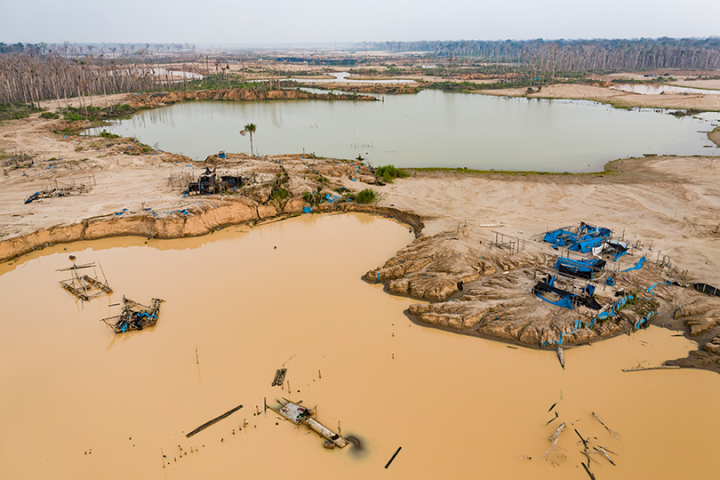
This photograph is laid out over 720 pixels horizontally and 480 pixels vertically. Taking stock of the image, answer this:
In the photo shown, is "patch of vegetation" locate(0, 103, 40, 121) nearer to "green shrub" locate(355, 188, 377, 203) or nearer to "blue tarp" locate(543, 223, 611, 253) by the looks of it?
"green shrub" locate(355, 188, 377, 203)

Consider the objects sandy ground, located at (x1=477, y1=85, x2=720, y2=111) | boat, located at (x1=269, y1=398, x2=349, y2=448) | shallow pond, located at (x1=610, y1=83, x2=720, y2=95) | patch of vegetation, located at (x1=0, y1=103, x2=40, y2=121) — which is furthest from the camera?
shallow pond, located at (x1=610, y1=83, x2=720, y2=95)

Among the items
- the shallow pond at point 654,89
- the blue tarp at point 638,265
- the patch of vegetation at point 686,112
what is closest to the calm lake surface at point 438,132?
the patch of vegetation at point 686,112

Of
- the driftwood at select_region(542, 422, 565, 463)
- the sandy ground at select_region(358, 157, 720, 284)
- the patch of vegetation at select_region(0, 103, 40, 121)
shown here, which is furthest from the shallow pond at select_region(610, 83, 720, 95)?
the patch of vegetation at select_region(0, 103, 40, 121)

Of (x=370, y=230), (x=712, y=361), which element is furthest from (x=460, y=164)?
(x=712, y=361)

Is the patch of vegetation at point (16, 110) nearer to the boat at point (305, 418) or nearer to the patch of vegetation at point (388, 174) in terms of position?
the patch of vegetation at point (388, 174)

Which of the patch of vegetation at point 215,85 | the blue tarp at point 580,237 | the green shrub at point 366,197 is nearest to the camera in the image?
the blue tarp at point 580,237

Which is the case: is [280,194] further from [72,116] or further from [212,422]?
[72,116]

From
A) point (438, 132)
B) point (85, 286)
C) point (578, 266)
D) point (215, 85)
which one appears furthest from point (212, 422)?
point (215, 85)
